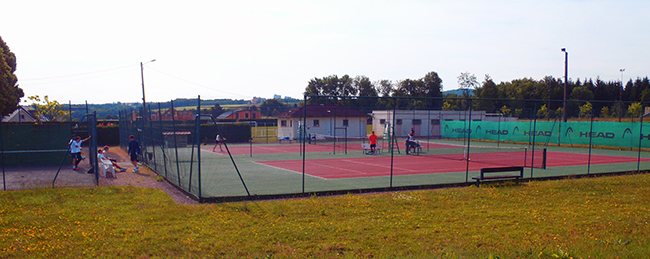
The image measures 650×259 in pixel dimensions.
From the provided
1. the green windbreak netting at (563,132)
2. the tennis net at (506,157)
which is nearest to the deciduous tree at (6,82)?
the tennis net at (506,157)

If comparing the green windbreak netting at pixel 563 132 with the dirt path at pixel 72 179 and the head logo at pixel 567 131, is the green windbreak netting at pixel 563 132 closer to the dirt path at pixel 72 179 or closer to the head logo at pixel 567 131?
the head logo at pixel 567 131

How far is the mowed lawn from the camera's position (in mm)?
6867

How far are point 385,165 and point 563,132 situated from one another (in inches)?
751

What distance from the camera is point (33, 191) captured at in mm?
12266

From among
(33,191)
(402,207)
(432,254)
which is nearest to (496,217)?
(402,207)

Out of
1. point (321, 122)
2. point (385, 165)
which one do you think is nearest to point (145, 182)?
point (385, 165)

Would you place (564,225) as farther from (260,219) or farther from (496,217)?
(260,219)

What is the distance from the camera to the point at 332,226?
8.38m

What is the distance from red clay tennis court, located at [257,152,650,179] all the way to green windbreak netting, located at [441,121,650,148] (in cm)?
205

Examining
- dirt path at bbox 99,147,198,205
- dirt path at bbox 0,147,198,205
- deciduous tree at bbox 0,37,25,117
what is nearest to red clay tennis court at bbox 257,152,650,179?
dirt path at bbox 99,147,198,205

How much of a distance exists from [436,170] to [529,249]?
12.3 metres

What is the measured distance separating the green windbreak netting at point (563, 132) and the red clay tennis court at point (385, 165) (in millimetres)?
2046

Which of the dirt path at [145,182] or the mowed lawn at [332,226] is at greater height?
the mowed lawn at [332,226]

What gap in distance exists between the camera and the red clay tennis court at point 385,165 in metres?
18.4
